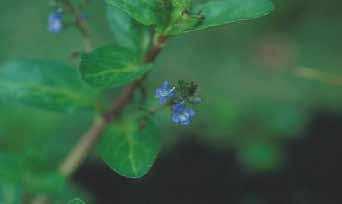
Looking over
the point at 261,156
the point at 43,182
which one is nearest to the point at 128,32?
the point at 43,182

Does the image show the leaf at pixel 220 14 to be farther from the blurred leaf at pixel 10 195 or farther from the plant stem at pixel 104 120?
the blurred leaf at pixel 10 195

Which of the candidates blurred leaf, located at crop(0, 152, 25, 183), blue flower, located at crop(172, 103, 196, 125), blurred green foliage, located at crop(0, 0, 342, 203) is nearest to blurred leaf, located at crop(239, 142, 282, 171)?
blurred green foliage, located at crop(0, 0, 342, 203)

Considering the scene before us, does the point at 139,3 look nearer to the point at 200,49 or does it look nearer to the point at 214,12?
the point at 214,12

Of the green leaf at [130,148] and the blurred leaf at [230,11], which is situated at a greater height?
the blurred leaf at [230,11]

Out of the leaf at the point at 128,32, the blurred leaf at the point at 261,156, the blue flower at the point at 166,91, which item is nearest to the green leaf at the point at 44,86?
the leaf at the point at 128,32

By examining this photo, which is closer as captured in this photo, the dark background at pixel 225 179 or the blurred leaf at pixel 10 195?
the blurred leaf at pixel 10 195
